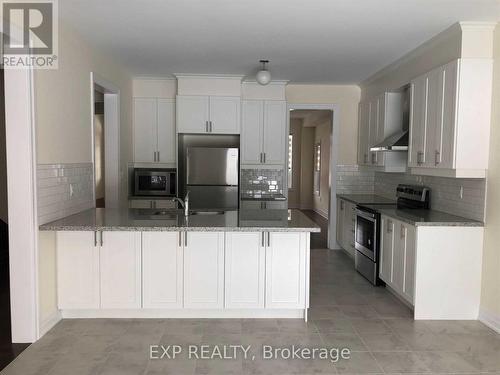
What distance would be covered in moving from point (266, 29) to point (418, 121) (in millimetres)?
1807

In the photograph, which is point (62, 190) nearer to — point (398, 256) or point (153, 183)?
point (153, 183)

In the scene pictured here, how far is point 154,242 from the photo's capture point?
139 inches

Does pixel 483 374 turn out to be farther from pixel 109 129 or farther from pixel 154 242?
pixel 109 129

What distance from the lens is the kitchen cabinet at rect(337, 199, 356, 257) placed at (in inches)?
224

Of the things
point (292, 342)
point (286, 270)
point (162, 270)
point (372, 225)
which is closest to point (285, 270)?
point (286, 270)

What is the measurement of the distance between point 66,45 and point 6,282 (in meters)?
2.68

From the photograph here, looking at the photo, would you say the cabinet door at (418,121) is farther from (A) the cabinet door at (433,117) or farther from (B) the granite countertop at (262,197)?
(B) the granite countertop at (262,197)

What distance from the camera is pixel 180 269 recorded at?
11.6 feet

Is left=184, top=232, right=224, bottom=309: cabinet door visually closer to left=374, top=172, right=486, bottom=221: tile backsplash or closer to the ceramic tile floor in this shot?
the ceramic tile floor

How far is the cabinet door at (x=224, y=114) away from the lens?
5.96m

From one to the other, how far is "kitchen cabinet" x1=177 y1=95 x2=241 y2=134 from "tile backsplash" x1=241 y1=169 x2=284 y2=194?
786 mm

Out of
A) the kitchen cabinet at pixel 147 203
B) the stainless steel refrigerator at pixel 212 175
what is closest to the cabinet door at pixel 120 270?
the kitchen cabinet at pixel 147 203

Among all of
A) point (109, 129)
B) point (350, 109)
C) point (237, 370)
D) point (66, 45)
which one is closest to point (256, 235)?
point (237, 370)

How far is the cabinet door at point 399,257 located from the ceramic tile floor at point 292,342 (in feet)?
0.76
